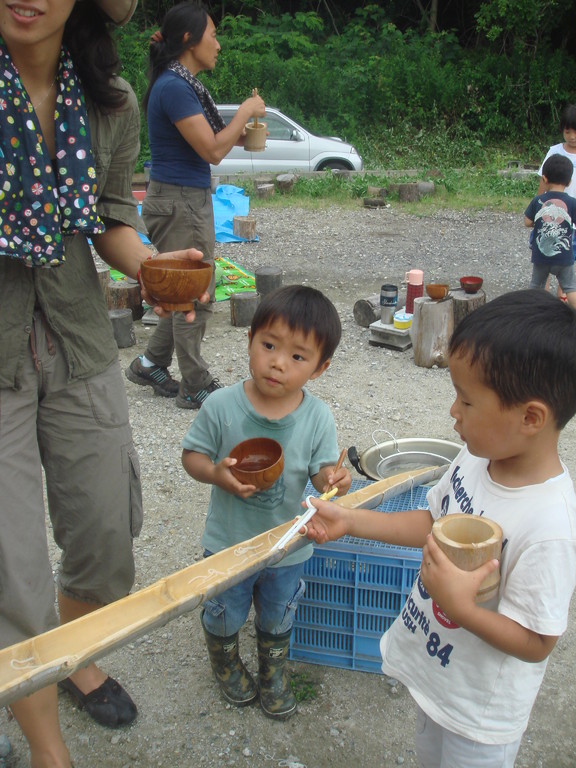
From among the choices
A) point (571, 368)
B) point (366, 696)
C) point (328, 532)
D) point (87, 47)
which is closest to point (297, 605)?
point (366, 696)

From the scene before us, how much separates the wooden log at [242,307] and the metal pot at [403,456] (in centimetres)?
302

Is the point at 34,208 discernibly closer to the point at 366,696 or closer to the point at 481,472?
the point at 481,472

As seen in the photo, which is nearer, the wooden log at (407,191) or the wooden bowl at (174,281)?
the wooden bowl at (174,281)

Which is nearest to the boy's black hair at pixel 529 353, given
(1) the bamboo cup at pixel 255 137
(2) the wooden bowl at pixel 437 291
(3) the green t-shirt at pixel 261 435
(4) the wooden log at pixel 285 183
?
(3) the green t-shirt at pixel 261 435

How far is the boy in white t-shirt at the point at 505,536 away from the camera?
142cm

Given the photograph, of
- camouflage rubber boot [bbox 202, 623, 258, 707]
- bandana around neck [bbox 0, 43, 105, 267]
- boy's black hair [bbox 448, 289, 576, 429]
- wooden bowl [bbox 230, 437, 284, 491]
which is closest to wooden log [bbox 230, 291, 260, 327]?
camouflage rubber boot [bbox 202, 623, 258, 707]

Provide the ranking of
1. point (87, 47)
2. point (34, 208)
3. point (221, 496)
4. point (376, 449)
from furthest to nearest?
point (376, 449), point (221, 496), point (87, 47), point (34, 208)

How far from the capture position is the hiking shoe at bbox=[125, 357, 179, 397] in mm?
4910

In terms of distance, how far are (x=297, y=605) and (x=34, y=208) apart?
58.5 inches

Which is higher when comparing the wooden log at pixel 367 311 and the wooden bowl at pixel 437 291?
the wooden bowl at pixel 437 291

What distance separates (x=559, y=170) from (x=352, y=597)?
A: 186 inches

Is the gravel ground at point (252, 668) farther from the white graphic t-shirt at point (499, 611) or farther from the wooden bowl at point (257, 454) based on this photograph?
the wooden bowl at point (257, 454)

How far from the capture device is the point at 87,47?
1975mm

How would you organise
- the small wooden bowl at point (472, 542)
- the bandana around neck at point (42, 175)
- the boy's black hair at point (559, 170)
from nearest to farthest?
the small wooden bowl at point (472, 542), the bandana around neck at point (42, 175), the boy's black hair at point (559, 170)
